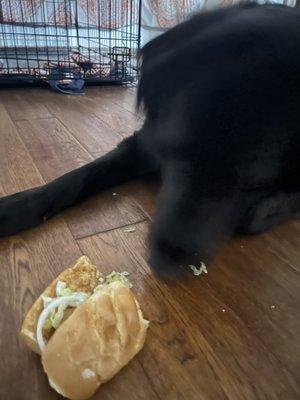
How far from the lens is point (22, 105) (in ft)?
5.44

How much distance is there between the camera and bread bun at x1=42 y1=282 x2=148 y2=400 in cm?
41

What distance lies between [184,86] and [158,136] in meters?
0.12

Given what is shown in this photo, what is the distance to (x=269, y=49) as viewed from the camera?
53cm

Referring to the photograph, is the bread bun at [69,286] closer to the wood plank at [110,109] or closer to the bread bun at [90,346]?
the bread bun at [90,346]

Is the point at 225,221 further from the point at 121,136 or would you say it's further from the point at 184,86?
the point at 121,136

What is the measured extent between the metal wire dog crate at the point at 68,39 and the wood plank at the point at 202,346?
5.40 feet

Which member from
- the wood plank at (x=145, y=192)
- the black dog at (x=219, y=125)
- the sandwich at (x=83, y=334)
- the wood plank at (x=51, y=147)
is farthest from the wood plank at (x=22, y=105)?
the sandwich at (x=83, y=334)

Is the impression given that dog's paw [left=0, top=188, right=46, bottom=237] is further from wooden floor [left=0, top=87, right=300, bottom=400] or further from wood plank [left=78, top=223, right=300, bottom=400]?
wood plank [left=78, top=223, right=300, bottom=400]

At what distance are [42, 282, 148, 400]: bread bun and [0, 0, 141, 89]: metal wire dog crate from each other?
1755 mm

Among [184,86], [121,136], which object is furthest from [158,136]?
[121,136]

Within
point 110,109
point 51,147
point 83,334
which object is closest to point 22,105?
point 110,109

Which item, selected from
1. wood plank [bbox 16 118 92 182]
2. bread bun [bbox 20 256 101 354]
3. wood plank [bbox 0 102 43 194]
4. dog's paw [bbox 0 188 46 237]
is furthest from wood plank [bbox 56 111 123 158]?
bread bun [bbox 20 256 101 354]

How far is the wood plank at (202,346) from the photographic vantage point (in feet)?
1.53

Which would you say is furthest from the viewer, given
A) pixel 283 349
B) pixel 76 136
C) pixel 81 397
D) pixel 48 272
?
pixel 76 136
